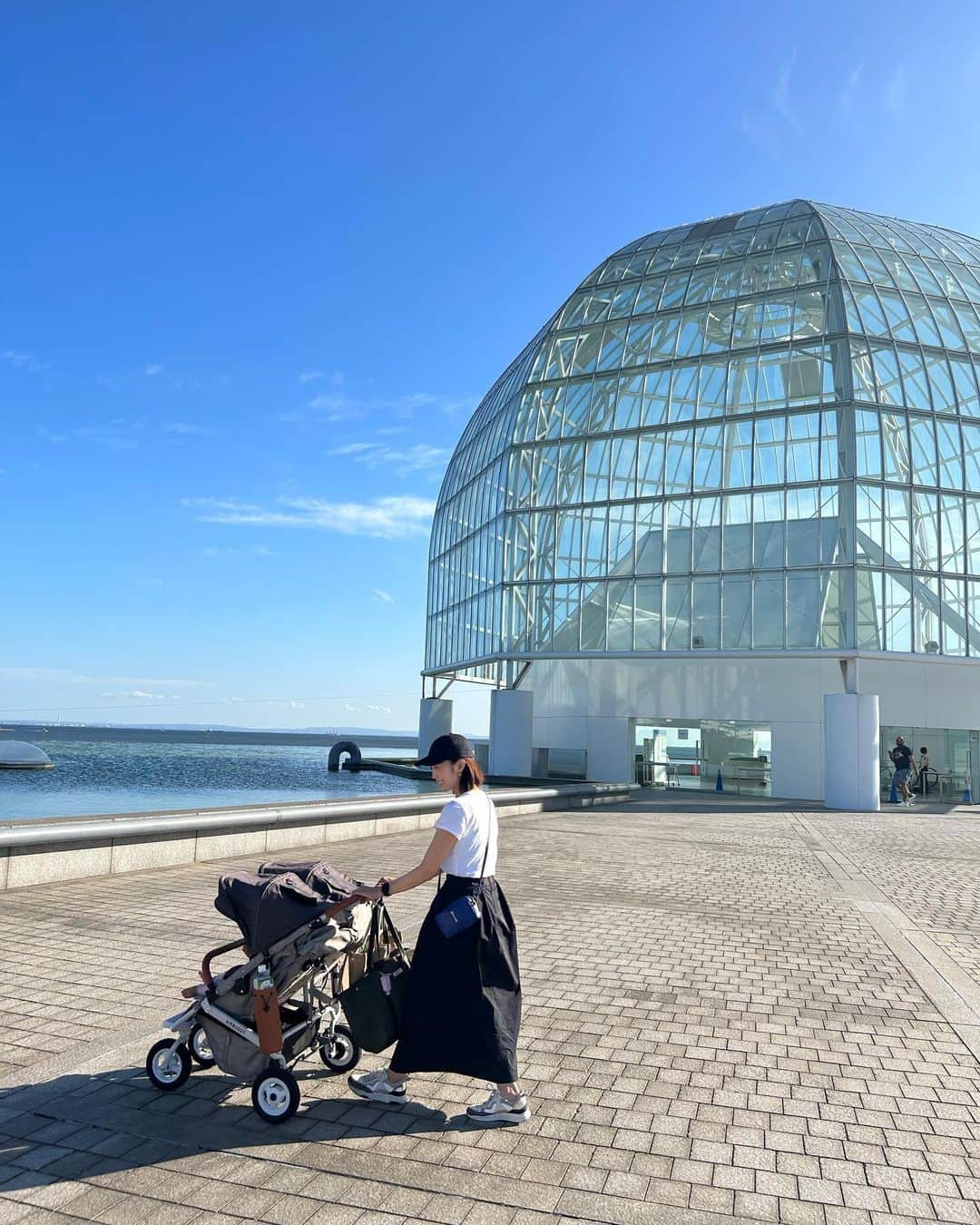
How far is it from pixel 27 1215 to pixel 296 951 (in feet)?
4.65

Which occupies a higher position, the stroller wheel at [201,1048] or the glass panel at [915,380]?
the glass panel at [915,380]

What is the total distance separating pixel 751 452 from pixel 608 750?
11.7 metres

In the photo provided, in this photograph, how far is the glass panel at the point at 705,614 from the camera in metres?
30.5

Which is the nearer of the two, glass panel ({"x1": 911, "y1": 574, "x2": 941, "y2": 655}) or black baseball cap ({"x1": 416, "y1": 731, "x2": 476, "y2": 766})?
black baseball cap ({"x1": 416, "y1": 731, "x2": 476, "y2": 766})

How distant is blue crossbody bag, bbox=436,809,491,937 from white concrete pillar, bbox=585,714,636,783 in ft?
98.8

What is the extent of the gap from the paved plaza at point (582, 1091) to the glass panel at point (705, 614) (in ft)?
67.8

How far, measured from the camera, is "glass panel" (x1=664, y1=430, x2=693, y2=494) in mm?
32250

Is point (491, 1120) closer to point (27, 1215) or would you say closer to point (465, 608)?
point (27, 1215)

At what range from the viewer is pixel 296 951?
14.8 feet

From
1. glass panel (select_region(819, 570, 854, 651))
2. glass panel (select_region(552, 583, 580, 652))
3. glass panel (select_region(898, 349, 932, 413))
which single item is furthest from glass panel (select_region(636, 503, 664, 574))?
glass panel (select_region(898, 349, 932, 413))

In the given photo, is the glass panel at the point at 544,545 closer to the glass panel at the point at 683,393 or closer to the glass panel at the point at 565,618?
the glass panel at the point at 565,618

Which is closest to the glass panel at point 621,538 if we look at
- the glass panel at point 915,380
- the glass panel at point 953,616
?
the glass panel at point 915,380

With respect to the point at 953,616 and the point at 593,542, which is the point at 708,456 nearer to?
the point at 593,542

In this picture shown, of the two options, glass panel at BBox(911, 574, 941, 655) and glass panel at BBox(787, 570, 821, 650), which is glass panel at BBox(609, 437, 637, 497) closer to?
glass panel at BBox(787, 570, 821, 650)
